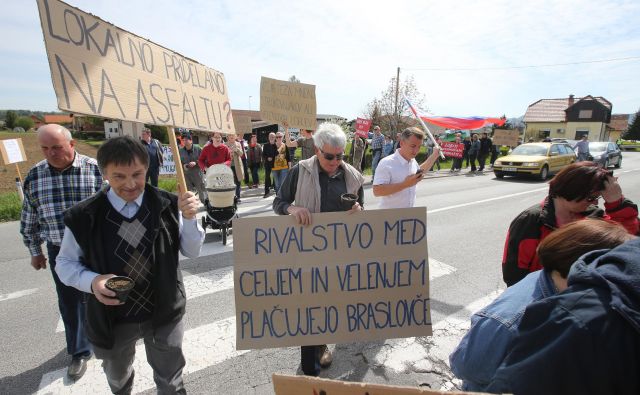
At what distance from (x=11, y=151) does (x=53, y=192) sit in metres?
7.11

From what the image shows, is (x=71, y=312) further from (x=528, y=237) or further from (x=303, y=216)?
(x=528, y=237)

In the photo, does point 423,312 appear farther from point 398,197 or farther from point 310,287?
point 398,197

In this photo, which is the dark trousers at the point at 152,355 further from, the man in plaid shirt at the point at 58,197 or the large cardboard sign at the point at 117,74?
the large cardboard sign at the point at 117,74

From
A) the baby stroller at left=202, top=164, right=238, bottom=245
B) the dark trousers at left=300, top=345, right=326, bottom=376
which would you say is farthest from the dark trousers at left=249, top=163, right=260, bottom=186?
the dark trousers at left=300, top=345, right=326, bottom=376

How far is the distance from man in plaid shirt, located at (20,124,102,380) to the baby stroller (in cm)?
306

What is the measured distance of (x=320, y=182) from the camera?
8.20 feet

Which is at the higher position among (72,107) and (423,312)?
(72,107)

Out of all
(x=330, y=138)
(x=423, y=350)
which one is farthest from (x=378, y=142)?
(x=330, y=138)

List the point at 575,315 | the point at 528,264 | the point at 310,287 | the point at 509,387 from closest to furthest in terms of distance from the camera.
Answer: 1. the point at 575,315
2. the point at 509,387
3. the point at 528,264
4. the point at 310,287

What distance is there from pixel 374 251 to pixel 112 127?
191 feet

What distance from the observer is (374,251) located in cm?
229

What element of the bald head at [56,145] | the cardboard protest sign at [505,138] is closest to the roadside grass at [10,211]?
the bald head at [56,145]

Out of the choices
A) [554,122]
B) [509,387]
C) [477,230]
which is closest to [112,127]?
[477,230]

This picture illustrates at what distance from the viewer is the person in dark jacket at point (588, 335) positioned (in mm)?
813
